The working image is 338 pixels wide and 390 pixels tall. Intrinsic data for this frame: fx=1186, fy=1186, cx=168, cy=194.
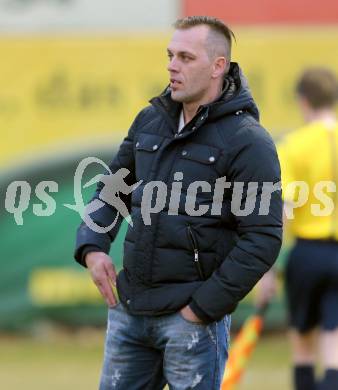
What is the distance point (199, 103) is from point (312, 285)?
2521mm

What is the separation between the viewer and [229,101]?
177 inches

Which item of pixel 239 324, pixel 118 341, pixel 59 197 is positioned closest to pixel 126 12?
pixel 59 197

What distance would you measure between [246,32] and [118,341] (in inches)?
242

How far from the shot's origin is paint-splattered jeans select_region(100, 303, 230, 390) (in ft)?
14.7

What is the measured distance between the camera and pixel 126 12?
10.3 m

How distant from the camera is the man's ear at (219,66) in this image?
4535 mm

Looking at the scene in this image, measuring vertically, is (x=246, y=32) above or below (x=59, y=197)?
above

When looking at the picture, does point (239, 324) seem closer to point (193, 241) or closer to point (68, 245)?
point (68, 245)

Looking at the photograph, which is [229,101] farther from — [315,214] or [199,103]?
[315,214]

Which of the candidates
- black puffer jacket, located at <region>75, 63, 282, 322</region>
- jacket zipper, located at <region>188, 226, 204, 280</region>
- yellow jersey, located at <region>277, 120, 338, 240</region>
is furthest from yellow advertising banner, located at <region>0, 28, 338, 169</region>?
jacket zipper, located at <region>188, 226, 204, 280</region>

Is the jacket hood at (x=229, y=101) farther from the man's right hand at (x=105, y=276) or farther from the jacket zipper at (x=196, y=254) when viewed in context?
the man's right hand at (x=105, y=276)

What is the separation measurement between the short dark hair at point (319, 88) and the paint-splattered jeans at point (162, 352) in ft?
7.97

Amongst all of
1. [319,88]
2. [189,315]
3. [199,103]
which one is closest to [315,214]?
[319,88]

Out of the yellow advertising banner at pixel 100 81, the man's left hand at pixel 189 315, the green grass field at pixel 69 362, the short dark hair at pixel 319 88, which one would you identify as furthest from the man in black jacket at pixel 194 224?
the yellow advertising banner at pixel 100 81
